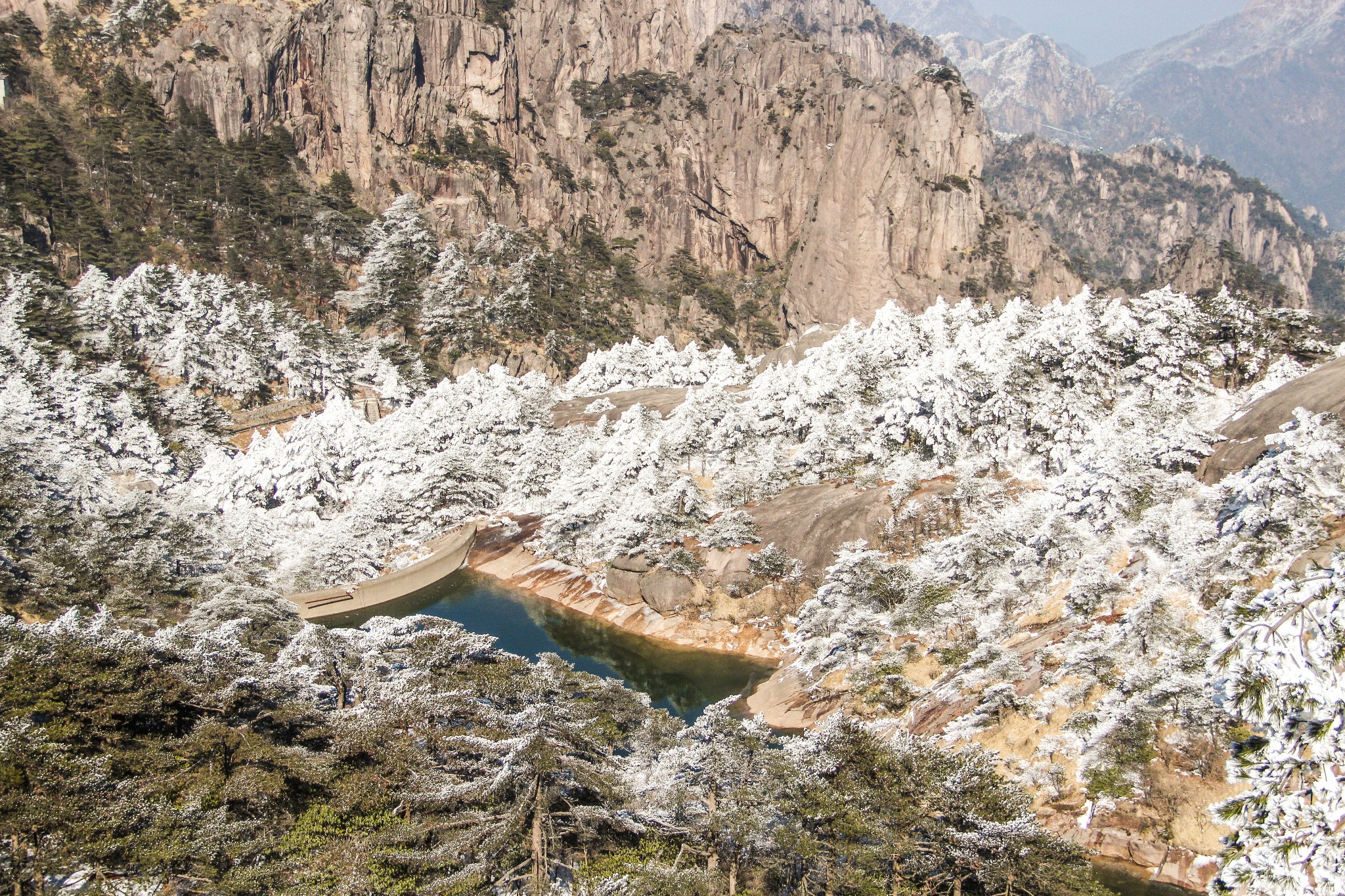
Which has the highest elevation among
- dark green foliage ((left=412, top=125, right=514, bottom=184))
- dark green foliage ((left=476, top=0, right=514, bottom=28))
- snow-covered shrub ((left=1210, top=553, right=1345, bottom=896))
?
dark green foliage ((left=476, top=0, right=514, bottom=28))

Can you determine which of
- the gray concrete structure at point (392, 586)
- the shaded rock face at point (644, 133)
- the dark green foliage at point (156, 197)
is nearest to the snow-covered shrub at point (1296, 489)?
the gray concrete structure at point (392, 586)

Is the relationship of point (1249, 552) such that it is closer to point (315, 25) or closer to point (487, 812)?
point (487, 812)

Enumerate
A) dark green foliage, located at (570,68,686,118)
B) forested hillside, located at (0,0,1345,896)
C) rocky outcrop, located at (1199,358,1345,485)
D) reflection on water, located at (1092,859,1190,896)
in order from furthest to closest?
dark green foliage, located at (570,68,686,118) < rocky outcrop, located at (1199,358,1345,485) < reflection on water, located at (1092,859,1190,896) < forested hillside, located at (0,0,1345,896)

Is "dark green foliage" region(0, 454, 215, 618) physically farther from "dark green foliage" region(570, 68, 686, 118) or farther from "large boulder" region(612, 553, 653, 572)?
"dark green foliage" region(570, 68, 686, 118)

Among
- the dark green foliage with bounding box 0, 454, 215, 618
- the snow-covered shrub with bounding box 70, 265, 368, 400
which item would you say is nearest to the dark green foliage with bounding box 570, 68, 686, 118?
the snow-covered shrub with bounding box 70, 265, 368, 400

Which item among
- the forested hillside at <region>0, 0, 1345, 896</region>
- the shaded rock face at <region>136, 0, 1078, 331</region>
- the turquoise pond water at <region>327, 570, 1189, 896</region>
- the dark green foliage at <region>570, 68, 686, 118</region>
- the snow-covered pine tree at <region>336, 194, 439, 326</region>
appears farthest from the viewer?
the dark green foliage at <region>570, 68, 686, 118</region>

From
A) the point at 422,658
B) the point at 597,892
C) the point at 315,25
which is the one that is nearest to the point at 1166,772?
the point at 597,892

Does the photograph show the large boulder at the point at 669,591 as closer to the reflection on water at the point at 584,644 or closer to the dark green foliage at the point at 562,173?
the reflection on water at the point at 584,644
